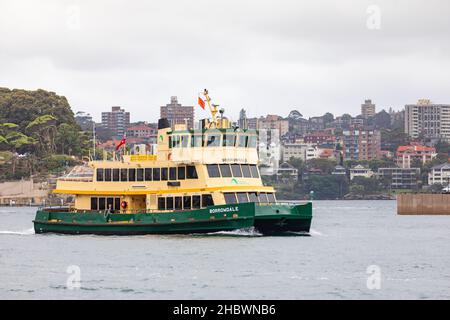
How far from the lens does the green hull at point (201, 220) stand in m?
66.9

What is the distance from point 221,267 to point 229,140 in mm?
17971

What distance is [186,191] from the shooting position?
69.4 metres

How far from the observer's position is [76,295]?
148 ft

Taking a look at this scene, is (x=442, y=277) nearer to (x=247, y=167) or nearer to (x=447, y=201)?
(x=247, y=167)

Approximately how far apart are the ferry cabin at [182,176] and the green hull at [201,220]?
109 centimetres

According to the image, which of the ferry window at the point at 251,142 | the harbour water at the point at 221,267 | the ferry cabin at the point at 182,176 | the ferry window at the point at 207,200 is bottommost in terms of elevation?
the harbour water at the point at 221,267

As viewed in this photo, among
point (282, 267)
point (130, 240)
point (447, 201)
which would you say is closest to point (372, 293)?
point (282, 267)

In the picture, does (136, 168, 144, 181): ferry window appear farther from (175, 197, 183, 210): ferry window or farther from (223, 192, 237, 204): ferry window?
(223, 192, 237, 204): ferry window

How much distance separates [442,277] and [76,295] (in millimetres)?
16148

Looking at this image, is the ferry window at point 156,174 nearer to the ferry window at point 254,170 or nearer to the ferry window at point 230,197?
the ferry window at point 230,197

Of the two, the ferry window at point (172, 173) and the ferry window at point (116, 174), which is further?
the ferry window at point (116, 174)

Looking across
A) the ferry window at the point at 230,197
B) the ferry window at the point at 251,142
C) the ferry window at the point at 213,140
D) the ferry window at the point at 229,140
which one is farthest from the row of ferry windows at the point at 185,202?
the ferry window at the point at 251,142

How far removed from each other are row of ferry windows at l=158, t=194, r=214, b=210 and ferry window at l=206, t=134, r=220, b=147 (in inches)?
132

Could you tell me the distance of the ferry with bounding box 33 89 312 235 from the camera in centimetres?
6762
